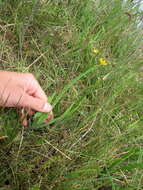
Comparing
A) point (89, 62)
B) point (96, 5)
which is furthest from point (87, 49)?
point (96, 5)

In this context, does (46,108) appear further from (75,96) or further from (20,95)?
(75,96)

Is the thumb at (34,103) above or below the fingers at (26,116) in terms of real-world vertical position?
above

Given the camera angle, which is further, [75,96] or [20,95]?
[75,96]

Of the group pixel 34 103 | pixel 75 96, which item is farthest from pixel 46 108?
pixel 75 96

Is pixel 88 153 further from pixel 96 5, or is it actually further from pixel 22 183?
pixel 96 5

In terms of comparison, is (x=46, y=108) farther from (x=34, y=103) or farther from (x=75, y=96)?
(x=75, y=96)
